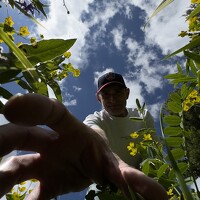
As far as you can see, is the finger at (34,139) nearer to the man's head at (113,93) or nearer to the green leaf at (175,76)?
the green leaf at (175,76)

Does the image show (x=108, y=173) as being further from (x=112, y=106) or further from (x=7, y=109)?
(x=112, y=106)

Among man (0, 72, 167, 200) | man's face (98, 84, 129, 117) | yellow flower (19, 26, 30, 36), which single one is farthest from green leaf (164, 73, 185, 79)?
man's face (98, 84, 129, 117)

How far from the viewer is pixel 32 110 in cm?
20

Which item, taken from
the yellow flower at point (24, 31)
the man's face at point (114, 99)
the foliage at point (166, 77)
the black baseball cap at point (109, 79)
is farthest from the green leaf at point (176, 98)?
the black baseball cap at point (109, 79)

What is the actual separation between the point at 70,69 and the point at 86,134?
2.70 feet

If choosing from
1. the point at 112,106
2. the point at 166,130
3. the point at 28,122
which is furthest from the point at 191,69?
the point at 112,106

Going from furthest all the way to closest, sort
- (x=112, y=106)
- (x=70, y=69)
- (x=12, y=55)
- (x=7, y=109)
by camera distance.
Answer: (x=112, y=106) → (x=70, y=69) → (x=12, y=55) → (x=7, y=109)

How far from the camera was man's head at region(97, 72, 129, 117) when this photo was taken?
1575 millimetres

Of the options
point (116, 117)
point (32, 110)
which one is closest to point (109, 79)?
point (116, 117)

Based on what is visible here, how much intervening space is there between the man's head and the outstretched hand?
1.23 metres

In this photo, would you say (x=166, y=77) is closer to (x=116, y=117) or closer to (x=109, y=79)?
(x=116, y=117)

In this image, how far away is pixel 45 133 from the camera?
27 centimetres

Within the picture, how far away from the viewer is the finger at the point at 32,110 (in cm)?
19

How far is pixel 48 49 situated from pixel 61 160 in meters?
0.13
